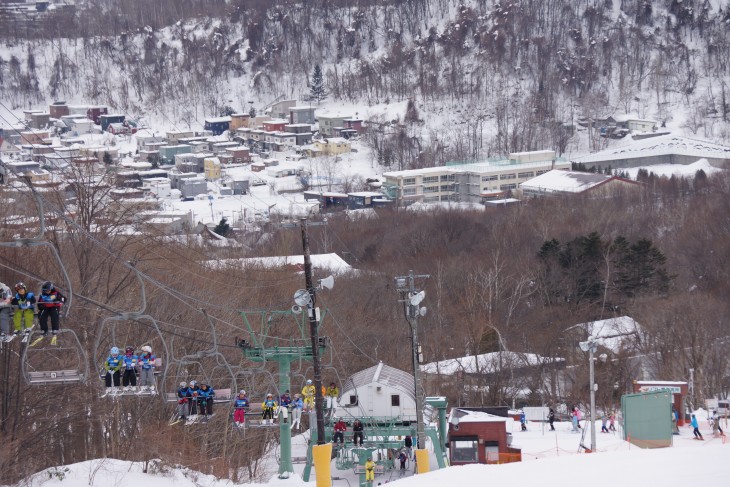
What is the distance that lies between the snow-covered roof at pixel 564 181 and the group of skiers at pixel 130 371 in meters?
58.2

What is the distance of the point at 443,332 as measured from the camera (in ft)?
135

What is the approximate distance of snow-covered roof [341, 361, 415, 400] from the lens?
2597 cm

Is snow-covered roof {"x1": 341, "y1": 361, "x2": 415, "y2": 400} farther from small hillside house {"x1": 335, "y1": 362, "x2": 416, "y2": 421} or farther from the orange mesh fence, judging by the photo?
the orange mesh fence

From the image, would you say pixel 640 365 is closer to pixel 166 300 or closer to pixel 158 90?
pixel 166 300

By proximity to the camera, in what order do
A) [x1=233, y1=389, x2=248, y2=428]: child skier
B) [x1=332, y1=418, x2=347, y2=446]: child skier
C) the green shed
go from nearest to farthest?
A: [x1=233, y1=389, x2=248, y2=428]: child skier → the green shed → [x1=332, y1=418, x2=347, y2=446]: child skier

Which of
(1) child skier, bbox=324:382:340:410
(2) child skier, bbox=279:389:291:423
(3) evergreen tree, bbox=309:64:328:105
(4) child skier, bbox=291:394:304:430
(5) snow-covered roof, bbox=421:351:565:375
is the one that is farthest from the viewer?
(3) evergreen tree, bbox=309:64:328:105

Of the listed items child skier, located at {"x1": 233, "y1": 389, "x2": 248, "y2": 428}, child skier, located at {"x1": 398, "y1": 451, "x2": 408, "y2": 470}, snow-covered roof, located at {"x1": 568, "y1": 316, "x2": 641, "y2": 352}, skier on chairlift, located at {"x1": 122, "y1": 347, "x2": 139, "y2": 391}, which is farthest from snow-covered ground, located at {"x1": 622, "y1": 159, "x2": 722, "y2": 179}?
skier on chairlift, located at {"x1": 122, "y1": 347, "x2": 139, "y2": 391}

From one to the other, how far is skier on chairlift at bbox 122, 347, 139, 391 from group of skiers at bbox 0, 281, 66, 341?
1267 millimetres

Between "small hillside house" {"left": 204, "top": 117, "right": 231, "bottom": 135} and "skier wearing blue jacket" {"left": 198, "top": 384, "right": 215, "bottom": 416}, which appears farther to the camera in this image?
"small hillside house" {"left": 204, "top": 117, "right": 231, "bottom": 135}

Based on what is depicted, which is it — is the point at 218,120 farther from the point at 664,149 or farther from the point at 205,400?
the point at 205,400

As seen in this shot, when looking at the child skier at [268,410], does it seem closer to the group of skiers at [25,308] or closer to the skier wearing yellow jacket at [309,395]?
the skier wearing yellow jacket at [309,395]

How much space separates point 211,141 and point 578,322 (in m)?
66.4

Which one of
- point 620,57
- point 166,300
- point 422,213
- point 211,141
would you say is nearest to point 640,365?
point 166,300

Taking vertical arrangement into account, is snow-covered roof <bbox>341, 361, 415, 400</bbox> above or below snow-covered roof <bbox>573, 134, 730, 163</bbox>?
below
